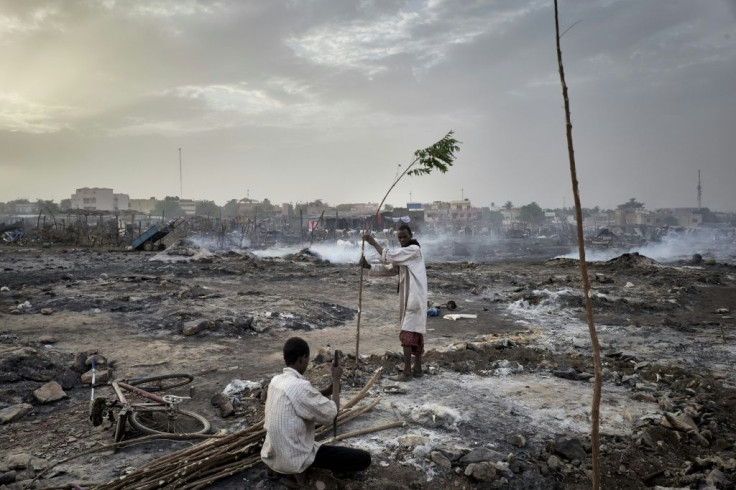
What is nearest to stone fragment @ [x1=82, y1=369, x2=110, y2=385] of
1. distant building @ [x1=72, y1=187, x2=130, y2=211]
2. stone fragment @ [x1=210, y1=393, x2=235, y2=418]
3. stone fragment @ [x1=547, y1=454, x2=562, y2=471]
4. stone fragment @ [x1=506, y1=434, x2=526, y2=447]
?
stone fragment @ [x1=210, y1=393, x2=235, y2=418]

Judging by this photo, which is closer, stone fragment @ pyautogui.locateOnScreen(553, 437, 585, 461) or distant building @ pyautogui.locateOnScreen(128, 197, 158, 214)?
stone fragment @ pyautogui.locateOnScreen(553, 437, 585, 461)

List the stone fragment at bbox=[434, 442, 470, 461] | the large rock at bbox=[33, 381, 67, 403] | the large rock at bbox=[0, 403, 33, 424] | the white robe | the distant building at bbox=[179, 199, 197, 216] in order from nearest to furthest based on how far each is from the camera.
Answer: the stone fragment at bbox=[434, 442, 470, 461] → the large rock at bbox=[0, 403, 33, 424] → the large rock at bbox=[33, 381, 67, 403] → the white robe → the distant building at bbox=[179, 199, 197, 216]

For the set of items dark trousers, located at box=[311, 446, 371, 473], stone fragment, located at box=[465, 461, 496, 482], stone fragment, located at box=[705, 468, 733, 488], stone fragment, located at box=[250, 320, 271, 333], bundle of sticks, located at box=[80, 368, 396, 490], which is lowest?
stone fragment, located at box=[250, 320, 271, 333]

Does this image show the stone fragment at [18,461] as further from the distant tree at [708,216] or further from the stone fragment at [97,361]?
the distant tree at [708,216]

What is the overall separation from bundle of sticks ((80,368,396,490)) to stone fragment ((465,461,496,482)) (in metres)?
1.49

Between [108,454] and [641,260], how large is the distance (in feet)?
63.9

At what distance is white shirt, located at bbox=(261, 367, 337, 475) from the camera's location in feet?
9.09

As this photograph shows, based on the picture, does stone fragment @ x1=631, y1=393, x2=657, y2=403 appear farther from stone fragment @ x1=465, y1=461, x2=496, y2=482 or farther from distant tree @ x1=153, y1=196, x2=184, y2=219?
distant tree @ x1=153, y1=196, x2=184, y2=219

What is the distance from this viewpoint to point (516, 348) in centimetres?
641

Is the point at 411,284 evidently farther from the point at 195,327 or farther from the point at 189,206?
the point at 189,206

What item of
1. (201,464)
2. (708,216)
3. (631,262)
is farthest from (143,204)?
(708,216)

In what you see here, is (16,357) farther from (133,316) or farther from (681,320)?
(681,320)

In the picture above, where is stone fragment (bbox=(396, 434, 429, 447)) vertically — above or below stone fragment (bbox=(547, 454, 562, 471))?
above

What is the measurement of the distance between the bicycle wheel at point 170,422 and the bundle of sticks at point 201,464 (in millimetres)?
590
